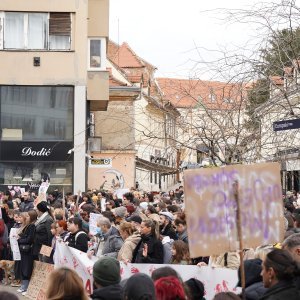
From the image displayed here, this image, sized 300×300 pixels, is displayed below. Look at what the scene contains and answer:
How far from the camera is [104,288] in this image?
22.9 ft

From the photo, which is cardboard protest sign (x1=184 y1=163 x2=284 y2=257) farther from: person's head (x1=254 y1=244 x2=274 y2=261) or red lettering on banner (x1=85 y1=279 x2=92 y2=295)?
red lettering on banner (x1=85 y1=279 x2=92 y2=295)

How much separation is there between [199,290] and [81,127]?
94.2ft

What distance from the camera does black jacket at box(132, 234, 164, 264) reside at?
1141 cm

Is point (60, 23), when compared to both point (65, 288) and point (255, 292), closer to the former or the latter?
point (255, 292)

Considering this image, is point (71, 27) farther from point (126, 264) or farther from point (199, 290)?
point (199, 290)

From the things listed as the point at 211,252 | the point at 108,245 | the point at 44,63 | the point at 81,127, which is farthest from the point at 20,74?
the point at 211,252

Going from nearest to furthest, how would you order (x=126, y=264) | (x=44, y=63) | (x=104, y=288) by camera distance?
(x=104, y=288)
(x=126, y=264)
(x=44, y=63)

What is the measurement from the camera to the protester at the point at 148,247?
37.5 feet

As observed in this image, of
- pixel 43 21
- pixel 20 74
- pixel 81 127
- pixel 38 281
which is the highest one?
pixel 43 21

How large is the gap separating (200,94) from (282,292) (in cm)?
989

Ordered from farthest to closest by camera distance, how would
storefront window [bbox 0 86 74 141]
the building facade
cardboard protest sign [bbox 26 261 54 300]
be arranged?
storefront window [bbox 0 86 74 141], the building facade, cardboard protest sign [bbox 26 261 54 300]

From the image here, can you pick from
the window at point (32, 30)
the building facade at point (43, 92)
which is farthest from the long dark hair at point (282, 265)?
the window at point (32, 30)

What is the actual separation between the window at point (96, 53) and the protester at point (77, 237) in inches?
940

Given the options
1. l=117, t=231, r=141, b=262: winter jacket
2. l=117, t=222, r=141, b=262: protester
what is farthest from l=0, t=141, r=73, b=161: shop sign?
l=117, t=231, r=141, b=262: winter jacket
